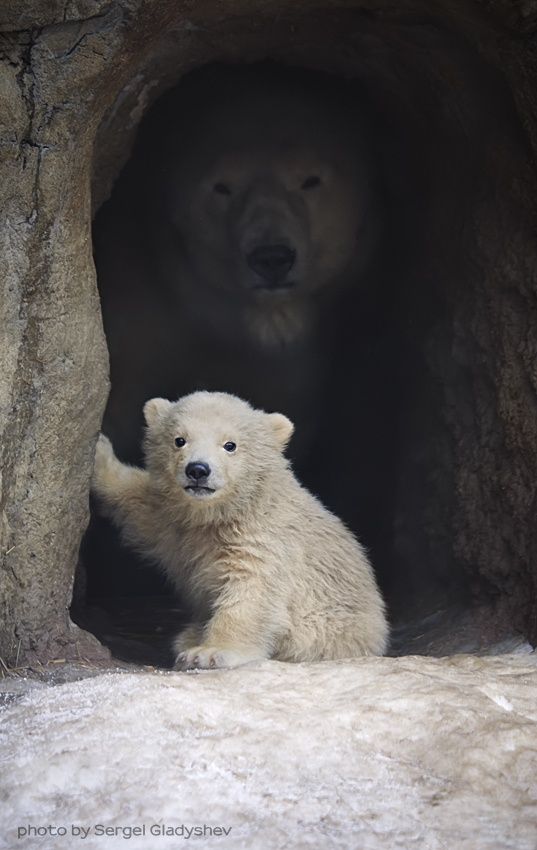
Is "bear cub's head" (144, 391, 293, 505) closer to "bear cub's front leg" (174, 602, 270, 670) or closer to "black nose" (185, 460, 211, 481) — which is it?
"black nose" (185, 460, 211, 481)

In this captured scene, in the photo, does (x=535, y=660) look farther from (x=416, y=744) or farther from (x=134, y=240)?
(x=134, y=240)

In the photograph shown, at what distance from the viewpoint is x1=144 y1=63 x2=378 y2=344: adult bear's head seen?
5.12 metres

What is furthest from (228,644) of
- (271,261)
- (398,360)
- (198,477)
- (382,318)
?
(382,318)

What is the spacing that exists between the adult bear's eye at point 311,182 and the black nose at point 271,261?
498 millimetres

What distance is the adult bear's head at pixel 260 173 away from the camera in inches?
201

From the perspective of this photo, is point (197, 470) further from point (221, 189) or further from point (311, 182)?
point (311, 182)

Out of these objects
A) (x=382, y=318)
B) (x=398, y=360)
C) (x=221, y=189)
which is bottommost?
(x=398, y=360)

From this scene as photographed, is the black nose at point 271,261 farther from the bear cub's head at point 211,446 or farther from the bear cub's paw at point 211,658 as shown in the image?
the bear cub's paw at point 211,658

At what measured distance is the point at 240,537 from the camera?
3.52 m

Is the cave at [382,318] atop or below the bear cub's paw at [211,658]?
atop

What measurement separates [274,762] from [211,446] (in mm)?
1267

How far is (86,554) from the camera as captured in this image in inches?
204

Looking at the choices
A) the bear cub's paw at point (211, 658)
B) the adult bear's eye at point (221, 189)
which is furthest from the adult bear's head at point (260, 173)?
the bear cub's paw at point (211, 658)

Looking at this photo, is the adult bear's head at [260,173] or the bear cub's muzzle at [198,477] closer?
the bear cub's muzzle at [198,477]
